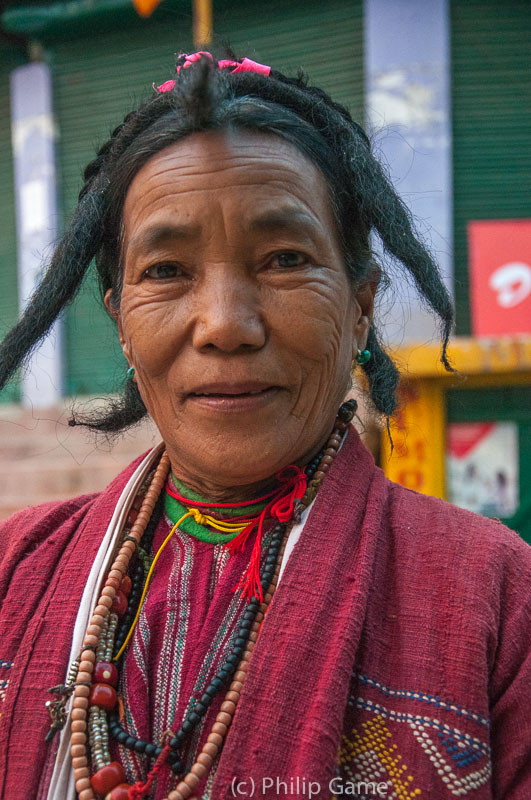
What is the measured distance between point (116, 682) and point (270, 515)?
0.51 meters

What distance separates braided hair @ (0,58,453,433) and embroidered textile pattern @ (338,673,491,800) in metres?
0.95

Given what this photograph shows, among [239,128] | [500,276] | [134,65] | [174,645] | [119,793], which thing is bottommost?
[119,793]

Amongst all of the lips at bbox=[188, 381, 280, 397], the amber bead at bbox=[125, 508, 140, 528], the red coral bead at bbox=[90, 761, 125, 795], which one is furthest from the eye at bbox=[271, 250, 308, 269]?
the red coral bead at bbox=[90, 761, 125, 795]

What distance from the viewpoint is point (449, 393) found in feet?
20.2

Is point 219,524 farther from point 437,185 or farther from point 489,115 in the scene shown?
point 489,115

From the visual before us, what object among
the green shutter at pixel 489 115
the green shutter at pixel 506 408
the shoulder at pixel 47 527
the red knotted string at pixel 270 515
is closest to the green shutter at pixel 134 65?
the green shutter at pixel 489 115

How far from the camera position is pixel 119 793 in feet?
4.61

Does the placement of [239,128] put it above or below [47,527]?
above

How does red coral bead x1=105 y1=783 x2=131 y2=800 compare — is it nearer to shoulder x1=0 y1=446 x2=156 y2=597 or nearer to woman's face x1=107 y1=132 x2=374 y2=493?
shoulder x1=0 y1=446 x2=156 y2=597

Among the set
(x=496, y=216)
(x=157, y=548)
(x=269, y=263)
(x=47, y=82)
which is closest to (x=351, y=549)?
(x=157, y=548)

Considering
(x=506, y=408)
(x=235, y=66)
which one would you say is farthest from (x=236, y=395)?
(x=506, y=408)

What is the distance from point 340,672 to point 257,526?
1.48 ft

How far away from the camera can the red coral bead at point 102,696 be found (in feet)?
5.00

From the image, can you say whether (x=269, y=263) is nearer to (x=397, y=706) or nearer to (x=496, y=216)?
(x=397, y=706)
